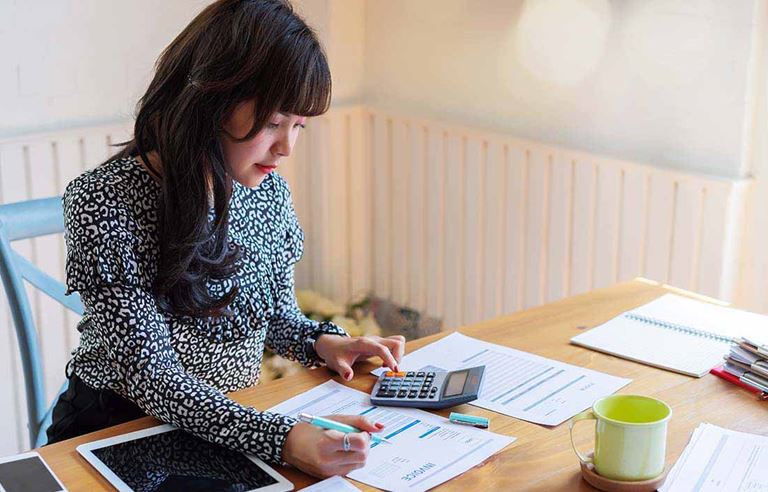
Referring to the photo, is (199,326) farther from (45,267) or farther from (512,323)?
(45,267)

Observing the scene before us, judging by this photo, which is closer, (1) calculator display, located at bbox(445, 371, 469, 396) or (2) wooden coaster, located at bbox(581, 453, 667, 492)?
(2) wooden coaster, located at bbox(581, 453, 667, 492)

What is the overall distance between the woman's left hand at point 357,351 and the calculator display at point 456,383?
105 mm

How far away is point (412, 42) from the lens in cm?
299

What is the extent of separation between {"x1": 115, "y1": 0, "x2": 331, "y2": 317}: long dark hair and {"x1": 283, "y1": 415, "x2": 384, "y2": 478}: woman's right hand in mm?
341

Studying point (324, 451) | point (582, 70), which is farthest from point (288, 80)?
point (582, 70)

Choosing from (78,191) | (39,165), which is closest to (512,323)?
(78,191)

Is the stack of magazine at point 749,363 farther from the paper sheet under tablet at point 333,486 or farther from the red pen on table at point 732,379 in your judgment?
the paper sheet under tablet at point 333,486

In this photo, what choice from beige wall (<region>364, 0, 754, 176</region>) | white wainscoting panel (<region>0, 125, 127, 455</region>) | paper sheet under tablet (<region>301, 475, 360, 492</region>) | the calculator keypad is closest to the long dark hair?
the calculator keypad

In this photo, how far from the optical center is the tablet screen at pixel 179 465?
1194 mm

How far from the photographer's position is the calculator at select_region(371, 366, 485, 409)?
1.39 meters

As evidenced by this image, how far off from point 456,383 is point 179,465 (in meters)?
0.41

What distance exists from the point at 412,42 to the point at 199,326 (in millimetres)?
1658

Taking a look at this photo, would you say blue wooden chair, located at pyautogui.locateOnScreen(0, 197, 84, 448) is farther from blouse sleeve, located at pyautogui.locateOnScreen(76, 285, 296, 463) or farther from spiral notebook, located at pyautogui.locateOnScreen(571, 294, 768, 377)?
spiral notebook, located at pyautogui.locateOnScreen(571, 294, 768, 377)

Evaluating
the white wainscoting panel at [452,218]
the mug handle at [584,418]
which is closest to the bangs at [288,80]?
the mug handle at [584,418]
